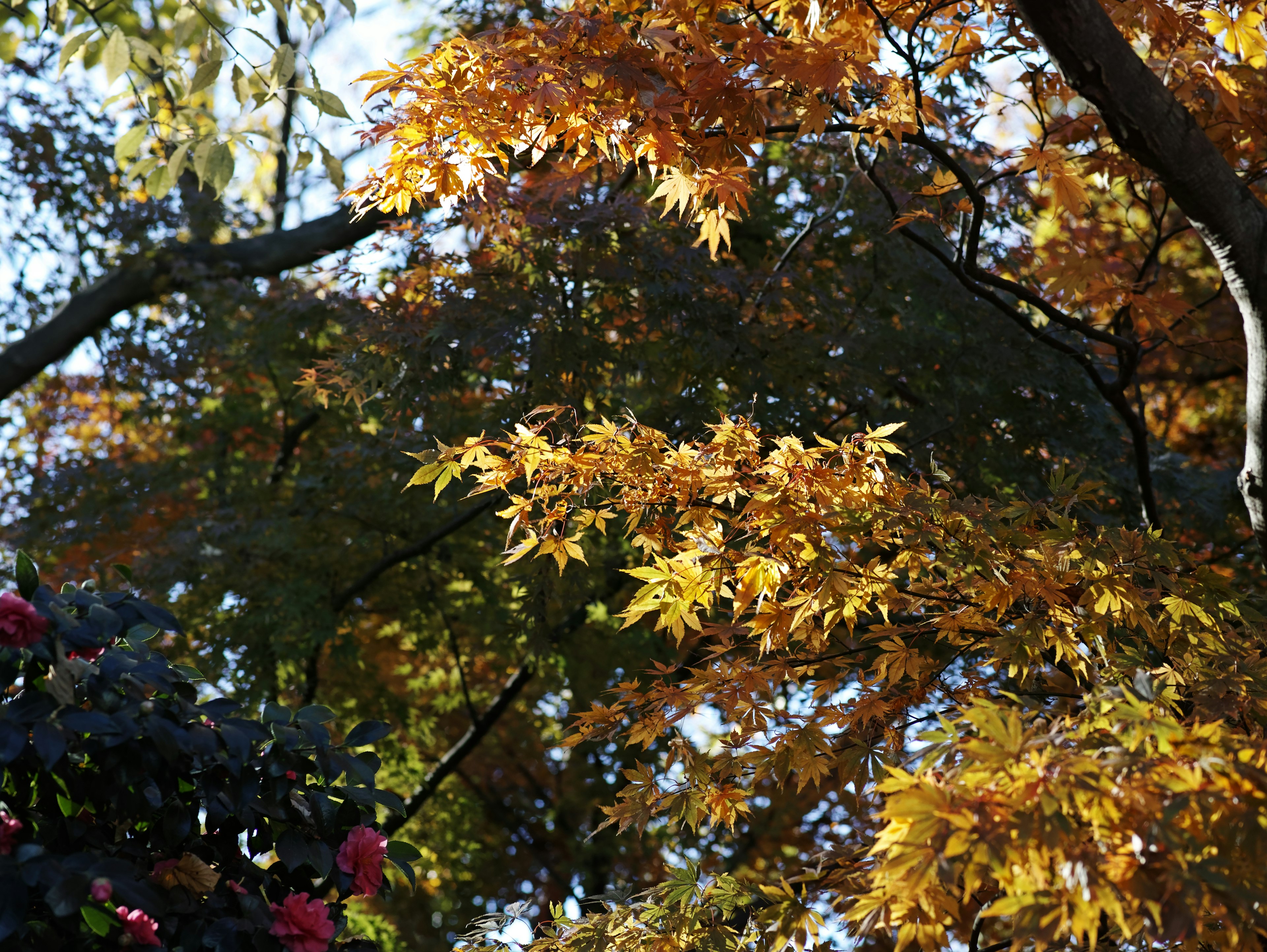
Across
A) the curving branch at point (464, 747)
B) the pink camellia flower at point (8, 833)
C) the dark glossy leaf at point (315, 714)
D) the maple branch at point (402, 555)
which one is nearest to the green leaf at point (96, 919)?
the pink camellia flower at point (8, 833)

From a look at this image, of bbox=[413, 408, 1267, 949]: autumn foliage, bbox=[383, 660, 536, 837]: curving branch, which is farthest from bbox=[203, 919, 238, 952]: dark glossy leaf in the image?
bbox=[383, 660, 536, 837]: curving branch

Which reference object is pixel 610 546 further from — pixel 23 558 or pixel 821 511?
pixel 23 558

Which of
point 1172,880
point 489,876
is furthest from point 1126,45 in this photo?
point 489,876

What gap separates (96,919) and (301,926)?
17.1 inches

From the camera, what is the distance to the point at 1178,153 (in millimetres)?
2639

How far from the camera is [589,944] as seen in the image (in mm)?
2523

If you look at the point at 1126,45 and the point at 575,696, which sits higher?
the point at 575,696

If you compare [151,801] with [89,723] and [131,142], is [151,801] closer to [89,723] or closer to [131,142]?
[89,723]

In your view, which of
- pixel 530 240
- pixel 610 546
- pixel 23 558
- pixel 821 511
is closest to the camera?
pixel 23 558

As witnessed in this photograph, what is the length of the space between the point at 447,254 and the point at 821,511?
3045 mm

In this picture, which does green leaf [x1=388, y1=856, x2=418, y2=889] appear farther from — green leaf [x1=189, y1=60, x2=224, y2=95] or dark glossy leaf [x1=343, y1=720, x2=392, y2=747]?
green leaf [x1=189, y1=60, x2=224, y2=95]

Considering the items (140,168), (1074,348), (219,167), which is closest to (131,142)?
(140,168)

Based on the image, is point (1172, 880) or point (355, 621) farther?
point (355, 621)

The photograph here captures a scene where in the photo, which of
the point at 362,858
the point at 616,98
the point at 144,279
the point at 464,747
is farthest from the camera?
the point at 144,279
